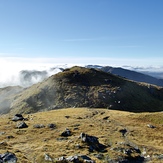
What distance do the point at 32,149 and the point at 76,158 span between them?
32.4 ft

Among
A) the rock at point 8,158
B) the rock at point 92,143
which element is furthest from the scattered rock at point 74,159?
the rock at point 8,158

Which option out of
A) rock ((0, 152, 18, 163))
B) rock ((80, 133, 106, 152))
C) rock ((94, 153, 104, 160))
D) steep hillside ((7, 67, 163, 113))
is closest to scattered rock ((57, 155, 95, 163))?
rock ((94, 153, 104, 160))

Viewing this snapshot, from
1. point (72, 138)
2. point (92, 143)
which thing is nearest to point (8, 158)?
point (92, 143)

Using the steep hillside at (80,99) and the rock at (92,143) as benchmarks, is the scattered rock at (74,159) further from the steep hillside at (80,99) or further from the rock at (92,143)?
the steep hillside at (80,99)

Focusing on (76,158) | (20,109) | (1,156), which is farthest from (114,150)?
(20,109)

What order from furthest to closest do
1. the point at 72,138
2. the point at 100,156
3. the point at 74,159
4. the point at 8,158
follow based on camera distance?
the point at 72,138 < the point at 100,156 < the point at 74,159 < the point at 8,158

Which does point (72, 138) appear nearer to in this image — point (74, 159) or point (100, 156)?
point (100, 156)

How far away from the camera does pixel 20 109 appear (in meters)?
179

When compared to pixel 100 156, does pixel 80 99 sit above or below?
below

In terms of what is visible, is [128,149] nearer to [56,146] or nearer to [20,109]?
[56,146]

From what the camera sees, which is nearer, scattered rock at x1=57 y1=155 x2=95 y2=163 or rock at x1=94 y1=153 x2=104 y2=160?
scattered rock at x1=57 y1=155 x2=95 y2=163

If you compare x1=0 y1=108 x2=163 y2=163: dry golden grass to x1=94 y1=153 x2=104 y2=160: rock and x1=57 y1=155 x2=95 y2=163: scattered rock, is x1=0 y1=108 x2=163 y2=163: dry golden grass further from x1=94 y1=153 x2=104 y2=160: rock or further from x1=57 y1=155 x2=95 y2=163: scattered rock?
x1=57 y1=155 x2=95 y2=163: scattered rock

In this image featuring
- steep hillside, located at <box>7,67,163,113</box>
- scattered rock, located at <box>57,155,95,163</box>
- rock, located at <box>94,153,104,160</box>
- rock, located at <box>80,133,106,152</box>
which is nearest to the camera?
scattered rock, located at <box>57,155,95,163</box>

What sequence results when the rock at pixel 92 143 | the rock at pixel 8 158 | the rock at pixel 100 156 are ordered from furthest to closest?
the rock at pixel 92 143, the rock at pixel 100 156, the rock at pixel 8 158
